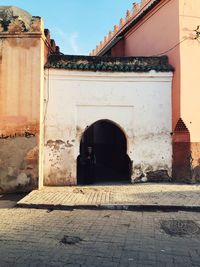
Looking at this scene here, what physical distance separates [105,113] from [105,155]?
745cm

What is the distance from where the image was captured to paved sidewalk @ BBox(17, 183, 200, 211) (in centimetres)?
851

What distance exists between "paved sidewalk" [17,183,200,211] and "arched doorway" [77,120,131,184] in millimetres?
1700

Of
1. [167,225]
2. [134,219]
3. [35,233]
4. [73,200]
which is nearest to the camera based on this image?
[35,233]

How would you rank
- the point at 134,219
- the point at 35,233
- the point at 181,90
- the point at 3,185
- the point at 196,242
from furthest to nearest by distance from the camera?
the point at 181,90 < the point at 3,185 < the point at 134,219 < the point at 35,233 < the point at 196,242

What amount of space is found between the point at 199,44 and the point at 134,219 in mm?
7049

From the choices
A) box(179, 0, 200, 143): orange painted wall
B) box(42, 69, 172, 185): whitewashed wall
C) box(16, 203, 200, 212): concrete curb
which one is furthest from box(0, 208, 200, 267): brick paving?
box(179, 0, 200, 143): orange painted wall

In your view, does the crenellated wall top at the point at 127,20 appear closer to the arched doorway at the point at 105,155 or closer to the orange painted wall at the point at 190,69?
the orange painted wall at the point at 190,69

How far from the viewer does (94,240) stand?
601cm

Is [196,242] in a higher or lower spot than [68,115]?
lower

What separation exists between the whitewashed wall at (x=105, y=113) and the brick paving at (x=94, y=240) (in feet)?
12.0

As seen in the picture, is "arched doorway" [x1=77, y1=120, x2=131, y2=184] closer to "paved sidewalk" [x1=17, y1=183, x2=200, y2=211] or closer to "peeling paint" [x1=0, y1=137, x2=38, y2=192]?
"paved sidewalk" [x1=17, y1=183, x2=200, y2=211]

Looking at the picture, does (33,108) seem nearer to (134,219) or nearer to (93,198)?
(93,198)

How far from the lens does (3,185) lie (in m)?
10.8

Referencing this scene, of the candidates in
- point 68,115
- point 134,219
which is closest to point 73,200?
point 134,219
